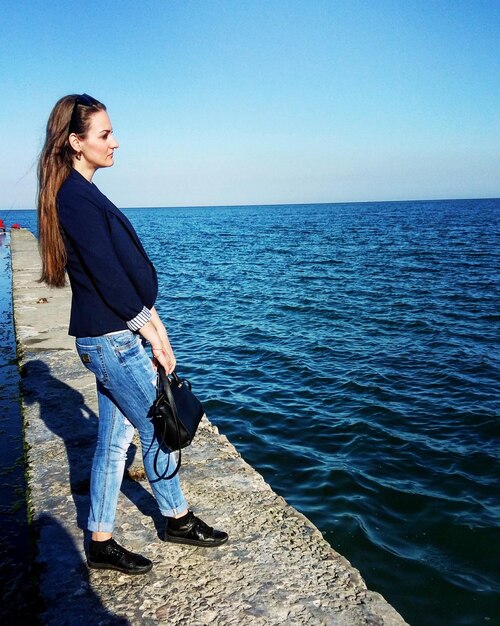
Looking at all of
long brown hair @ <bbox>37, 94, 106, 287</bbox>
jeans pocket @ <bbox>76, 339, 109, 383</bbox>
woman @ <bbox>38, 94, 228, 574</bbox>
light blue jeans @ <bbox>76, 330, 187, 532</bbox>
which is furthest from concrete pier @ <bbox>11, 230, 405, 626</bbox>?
long brown hair @ <bbox>37, 94, 106, 287</bbox>

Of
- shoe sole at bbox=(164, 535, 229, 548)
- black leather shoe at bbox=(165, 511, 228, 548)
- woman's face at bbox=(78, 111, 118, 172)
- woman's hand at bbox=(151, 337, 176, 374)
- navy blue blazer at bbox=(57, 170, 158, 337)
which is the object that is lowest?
shoe sole at bbox=(164, 535, 229, 548)

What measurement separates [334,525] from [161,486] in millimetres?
2453

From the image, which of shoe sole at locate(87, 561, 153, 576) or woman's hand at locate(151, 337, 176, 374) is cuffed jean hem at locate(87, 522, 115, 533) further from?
woman's hand at locate(151, 337, 176, 374)

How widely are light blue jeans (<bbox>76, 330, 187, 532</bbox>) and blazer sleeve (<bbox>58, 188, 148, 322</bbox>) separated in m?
0.20

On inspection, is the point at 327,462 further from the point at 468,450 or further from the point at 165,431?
the point at 165,431

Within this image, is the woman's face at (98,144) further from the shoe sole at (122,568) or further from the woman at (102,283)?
the shoe sole at (122,568)

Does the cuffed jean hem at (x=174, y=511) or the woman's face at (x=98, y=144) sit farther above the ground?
the woman's face at (x=98, y=144)

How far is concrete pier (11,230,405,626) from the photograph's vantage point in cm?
238

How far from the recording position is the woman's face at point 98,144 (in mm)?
A: 2422

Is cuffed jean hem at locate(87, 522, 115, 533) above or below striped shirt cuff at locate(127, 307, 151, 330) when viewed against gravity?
below

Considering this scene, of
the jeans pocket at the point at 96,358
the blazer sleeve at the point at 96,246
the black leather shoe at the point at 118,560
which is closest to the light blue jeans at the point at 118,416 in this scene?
the jeans pocket at the point at 96,358

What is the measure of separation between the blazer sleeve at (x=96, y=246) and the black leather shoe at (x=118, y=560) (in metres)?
1.26

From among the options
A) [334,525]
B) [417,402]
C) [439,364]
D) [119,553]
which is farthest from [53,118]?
[439,364]

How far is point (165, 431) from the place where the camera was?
253cm
